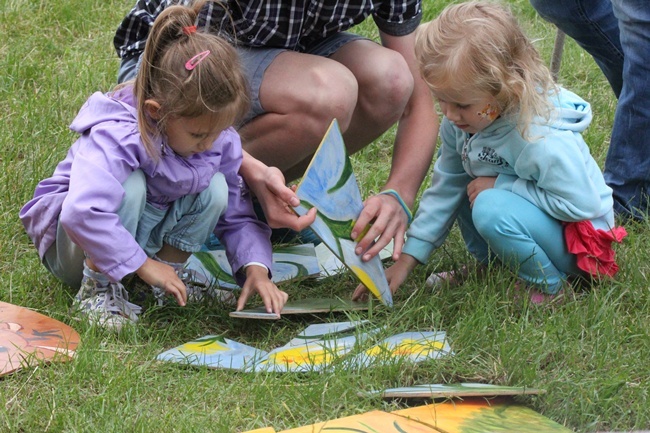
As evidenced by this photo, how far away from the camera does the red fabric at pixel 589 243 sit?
103 inches

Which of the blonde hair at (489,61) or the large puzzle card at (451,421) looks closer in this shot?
the large puzzle card at (451,421)

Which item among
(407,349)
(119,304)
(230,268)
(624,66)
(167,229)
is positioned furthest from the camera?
(624,66)

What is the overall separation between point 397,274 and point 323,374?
24.0 inches

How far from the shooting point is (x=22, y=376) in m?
2.22

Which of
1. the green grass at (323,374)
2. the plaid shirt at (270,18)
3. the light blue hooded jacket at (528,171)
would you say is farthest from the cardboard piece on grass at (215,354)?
the plaid shirt at (270,18)

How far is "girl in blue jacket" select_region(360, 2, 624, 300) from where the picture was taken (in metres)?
2.48

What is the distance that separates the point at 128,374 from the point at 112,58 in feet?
7.90

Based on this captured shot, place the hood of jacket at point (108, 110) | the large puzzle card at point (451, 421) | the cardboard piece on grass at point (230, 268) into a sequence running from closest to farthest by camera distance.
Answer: the large puzzle card at point (451, 421)
the hood of jacket at point (108, 110)
the cardboard piece on grass at point (230, 268)

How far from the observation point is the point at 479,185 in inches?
106

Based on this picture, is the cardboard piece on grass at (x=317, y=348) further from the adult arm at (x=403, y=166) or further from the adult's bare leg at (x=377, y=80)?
the adult's bare leg at (x=377, y=80)

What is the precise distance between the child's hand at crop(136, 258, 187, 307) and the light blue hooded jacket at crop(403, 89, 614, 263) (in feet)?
2.33

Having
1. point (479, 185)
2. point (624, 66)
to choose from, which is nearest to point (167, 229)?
point (479, 185)

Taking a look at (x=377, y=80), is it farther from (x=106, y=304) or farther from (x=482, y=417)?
(x=482, y=417)

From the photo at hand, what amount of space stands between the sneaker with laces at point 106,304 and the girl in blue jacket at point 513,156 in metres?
0.75
